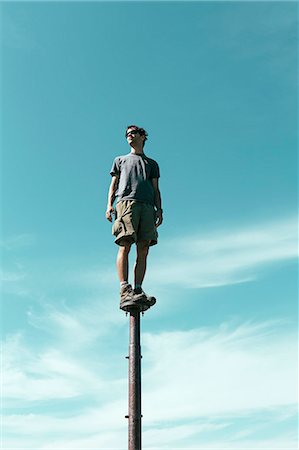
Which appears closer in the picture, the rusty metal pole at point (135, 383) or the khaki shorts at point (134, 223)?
the rusty metal pole at point (135, 383)

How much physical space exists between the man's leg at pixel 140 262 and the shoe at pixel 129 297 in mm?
293

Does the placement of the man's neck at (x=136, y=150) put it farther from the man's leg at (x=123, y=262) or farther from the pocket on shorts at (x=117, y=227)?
the man's leg at (x=123, y=262)

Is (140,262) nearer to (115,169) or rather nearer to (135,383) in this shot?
(115,169)

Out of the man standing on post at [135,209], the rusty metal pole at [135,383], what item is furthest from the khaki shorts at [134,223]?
the rusty metal pole at [135,383]

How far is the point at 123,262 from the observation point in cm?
975

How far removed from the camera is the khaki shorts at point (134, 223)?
384 inches

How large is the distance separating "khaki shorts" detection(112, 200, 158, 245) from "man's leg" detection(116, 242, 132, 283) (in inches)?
4.5

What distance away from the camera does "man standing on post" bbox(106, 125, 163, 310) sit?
9695mm

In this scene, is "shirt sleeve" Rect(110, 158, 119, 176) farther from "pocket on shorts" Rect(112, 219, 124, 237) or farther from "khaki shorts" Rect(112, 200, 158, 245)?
"pocket on shorts" Rect(112, 219, 124, 237)

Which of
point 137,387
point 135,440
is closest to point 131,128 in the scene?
point 137,387

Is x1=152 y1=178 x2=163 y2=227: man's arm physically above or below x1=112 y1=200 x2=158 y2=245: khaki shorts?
above

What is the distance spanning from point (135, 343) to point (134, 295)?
841 mm

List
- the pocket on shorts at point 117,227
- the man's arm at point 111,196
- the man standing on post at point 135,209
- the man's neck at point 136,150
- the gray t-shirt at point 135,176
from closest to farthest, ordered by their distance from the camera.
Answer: the man standing on post at point 135,209 → the pocket on shorts at point 117,227 → the gray t-shirt at point 135,176 → the man's arm at point 111,196 → the man's neck at point 136,150

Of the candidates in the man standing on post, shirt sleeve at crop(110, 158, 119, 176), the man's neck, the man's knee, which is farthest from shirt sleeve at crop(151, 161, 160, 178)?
the man's knee
